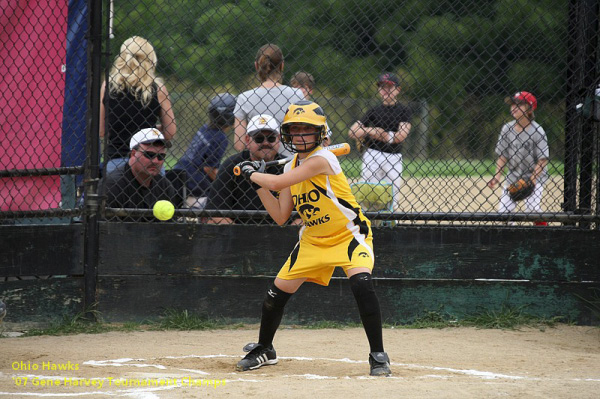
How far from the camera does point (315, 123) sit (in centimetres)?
448

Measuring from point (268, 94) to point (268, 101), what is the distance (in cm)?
6

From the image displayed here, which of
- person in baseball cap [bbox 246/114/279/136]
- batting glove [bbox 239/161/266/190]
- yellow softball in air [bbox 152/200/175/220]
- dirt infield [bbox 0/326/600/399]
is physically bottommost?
dirt infield [bbox 0/326/600/399]

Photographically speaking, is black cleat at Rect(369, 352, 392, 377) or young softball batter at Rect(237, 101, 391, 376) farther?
young softball batter at Rect(237, 101, 391, 376)

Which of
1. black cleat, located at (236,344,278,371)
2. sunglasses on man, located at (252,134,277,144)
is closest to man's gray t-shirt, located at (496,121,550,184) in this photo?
sunglasses on man, located at (252,134,277,144)

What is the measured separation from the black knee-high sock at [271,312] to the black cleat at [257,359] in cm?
5

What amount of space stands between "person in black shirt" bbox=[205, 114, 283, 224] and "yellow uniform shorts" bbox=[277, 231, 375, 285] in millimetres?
1339

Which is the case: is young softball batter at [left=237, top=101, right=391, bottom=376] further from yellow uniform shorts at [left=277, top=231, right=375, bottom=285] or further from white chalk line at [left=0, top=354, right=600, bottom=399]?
white chalk line at [left=0, top=354, right=600, bottom=399]

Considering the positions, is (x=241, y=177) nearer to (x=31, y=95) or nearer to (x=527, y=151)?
(x=31, y=95)

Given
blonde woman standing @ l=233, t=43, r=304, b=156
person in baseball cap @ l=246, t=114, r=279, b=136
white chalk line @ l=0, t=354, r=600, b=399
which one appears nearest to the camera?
white chalk line @ l=0, t=354, r=600, b=399

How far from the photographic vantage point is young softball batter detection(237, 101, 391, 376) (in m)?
4.45

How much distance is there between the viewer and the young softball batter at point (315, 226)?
4.45m

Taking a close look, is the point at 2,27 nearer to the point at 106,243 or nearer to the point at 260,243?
the point at 106,243

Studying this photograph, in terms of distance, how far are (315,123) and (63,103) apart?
90.2 inches

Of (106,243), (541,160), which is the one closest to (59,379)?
(106,243)
